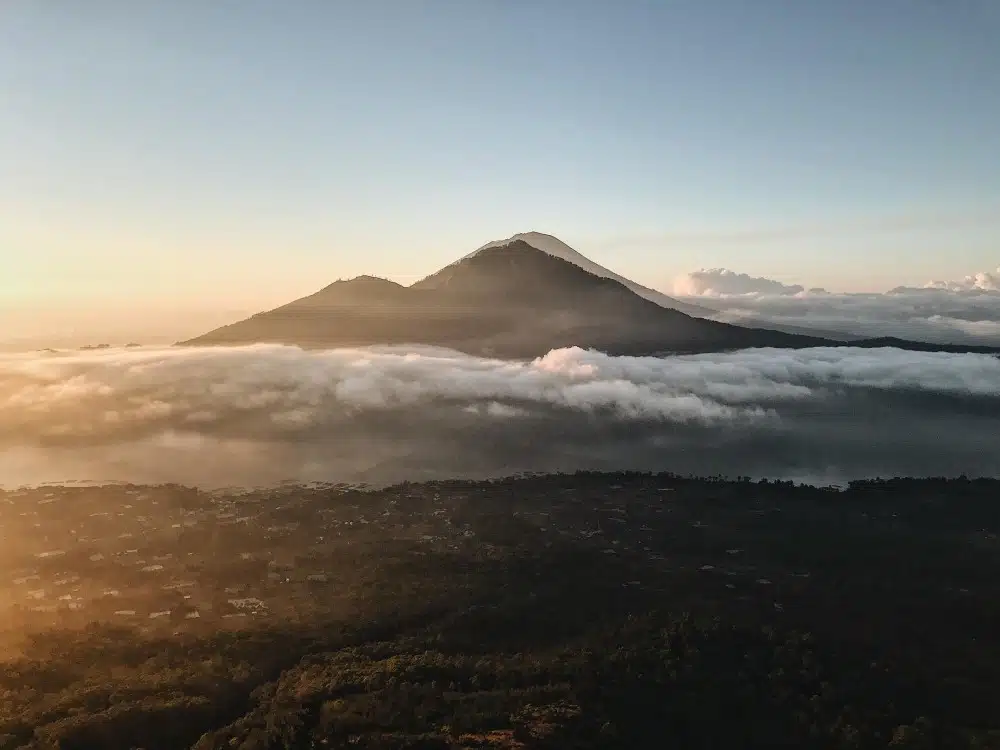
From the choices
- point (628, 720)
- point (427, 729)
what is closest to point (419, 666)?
point (427, 729)

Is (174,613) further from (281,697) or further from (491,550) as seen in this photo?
(491,550)

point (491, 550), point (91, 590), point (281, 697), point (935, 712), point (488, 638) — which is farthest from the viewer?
point (491, 550)

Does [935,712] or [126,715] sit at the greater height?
[126,715]

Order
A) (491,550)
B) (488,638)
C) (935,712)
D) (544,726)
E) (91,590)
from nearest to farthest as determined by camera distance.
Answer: (544,726), (935,712), (488,638), (91,590), (491,550)

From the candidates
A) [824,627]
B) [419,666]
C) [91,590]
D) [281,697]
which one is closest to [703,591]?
[824,627]

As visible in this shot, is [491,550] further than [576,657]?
Yes

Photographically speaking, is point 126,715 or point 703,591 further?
point 703,591

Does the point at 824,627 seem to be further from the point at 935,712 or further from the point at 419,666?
the point at 419,666

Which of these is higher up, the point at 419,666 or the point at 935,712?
the point at 419,666

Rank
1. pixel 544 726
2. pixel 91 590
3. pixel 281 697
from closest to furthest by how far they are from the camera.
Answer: pixel 544 726
pixel 281 697
pixel 91 590
